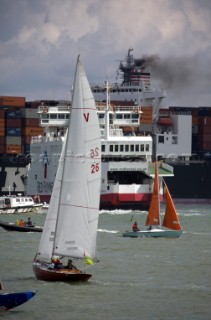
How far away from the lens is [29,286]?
40906 mm

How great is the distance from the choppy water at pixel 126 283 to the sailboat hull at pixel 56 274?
302mm

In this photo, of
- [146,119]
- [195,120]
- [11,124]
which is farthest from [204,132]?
[11,124]

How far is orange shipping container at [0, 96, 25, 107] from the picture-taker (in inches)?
5039

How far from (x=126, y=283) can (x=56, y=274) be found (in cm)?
406

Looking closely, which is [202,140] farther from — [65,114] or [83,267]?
[83,267]

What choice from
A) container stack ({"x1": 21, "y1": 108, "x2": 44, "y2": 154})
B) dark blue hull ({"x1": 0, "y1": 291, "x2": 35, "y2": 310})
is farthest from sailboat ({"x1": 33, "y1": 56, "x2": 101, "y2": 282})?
container stack ({"x1": 21, "y1": 108, "x2": 44, "y2": 154})

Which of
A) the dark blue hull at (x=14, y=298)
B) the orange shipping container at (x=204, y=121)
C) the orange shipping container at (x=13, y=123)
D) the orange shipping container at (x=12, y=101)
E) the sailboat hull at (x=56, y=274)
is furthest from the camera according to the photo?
the orange shipping container at (x=204, y=121)

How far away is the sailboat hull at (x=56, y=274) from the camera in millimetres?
39875

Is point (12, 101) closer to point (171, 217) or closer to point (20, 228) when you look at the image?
point (20, 228)

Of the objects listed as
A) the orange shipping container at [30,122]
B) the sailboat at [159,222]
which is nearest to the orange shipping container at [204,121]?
the orange shipping container at [30,122]

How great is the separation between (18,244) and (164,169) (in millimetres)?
38841

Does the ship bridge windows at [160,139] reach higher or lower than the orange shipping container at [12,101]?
lower

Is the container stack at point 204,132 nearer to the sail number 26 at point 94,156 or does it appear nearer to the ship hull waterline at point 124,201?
the ship hull waterline at point 124,201

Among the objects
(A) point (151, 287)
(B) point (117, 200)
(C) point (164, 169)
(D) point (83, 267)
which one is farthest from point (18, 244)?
(C) point (164, 169)
